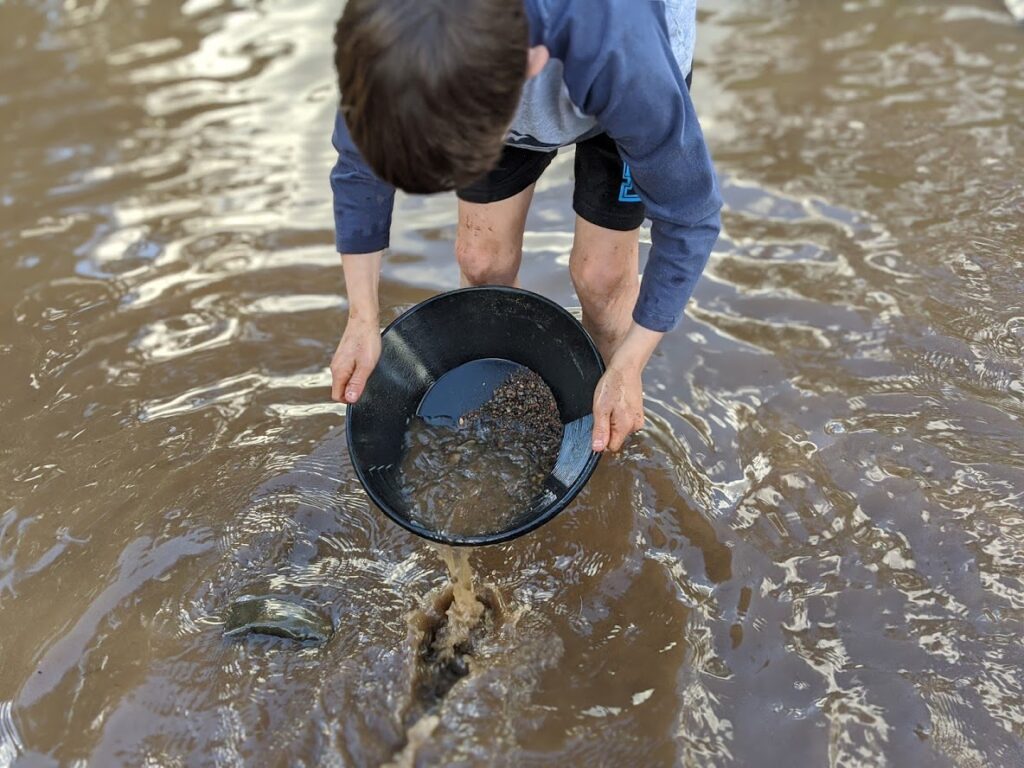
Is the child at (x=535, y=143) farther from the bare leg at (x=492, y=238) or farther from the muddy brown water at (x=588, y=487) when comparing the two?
the muddy brown water at (x=588, y=487)

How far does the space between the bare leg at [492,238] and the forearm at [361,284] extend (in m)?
0.35

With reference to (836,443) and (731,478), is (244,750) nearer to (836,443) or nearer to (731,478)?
(731,478)

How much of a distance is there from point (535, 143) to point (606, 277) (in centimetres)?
50

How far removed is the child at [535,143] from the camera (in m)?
1.39

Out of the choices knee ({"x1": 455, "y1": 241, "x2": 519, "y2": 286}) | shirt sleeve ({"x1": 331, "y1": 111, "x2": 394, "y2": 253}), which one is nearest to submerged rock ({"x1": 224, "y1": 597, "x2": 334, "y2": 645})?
shirt sleeve ({"x1": 331, "y1": 111, "x2": 394, "y2": 253})

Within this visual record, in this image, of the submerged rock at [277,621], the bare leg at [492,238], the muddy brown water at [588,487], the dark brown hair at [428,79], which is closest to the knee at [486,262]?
the bare leg at [492,238]

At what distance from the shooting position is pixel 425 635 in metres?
2.22

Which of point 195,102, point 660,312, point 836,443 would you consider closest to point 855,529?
point 836,443

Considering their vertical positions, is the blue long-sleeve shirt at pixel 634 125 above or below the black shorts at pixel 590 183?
above

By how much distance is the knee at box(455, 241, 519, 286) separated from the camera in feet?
8.41

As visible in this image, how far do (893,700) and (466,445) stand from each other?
3.70 ft

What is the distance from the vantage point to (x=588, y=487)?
2.57 metres

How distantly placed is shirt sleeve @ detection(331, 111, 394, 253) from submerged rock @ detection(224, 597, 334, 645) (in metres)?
0.86

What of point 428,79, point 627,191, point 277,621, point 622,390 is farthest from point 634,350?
point 277,621
